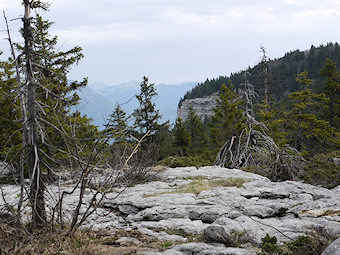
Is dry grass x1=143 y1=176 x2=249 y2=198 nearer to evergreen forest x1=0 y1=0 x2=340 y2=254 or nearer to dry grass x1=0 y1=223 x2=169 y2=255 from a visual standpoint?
evergreen forest x1=0 y1=0 x2=340 y2=254

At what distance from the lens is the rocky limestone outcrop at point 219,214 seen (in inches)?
188

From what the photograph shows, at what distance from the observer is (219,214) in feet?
21.3

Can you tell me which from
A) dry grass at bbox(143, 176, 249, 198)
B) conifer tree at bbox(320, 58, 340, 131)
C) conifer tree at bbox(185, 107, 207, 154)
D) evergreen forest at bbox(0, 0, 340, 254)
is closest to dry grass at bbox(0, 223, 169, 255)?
evergreen forest at bbox(0, 0, 340, 254)

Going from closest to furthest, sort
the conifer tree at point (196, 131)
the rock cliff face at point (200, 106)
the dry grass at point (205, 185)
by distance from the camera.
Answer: the dry grass at point (205, 185)
the conifer tree at point (196, 131)
the rock cliff face at point (200, 106)

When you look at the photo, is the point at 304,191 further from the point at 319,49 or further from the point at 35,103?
the point at 319,49

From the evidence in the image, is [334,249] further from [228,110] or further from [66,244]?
[228,110]

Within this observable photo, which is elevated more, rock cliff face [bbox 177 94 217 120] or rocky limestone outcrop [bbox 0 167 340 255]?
rock cliff face [bbox 177 94 217 120]

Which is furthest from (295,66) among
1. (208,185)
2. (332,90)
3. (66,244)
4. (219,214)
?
(66,244)

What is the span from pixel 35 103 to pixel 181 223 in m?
3.64

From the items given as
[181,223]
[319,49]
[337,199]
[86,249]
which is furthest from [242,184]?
[319,49]

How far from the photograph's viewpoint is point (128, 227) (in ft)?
20.9

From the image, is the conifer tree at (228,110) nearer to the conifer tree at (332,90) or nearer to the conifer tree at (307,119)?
the conifer tree at (307,119)

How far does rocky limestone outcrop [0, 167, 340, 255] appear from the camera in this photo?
478 cm

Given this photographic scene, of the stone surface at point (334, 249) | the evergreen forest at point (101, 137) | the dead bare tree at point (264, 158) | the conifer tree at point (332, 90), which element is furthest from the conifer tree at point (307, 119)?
the stone surface at point (334, 249)
